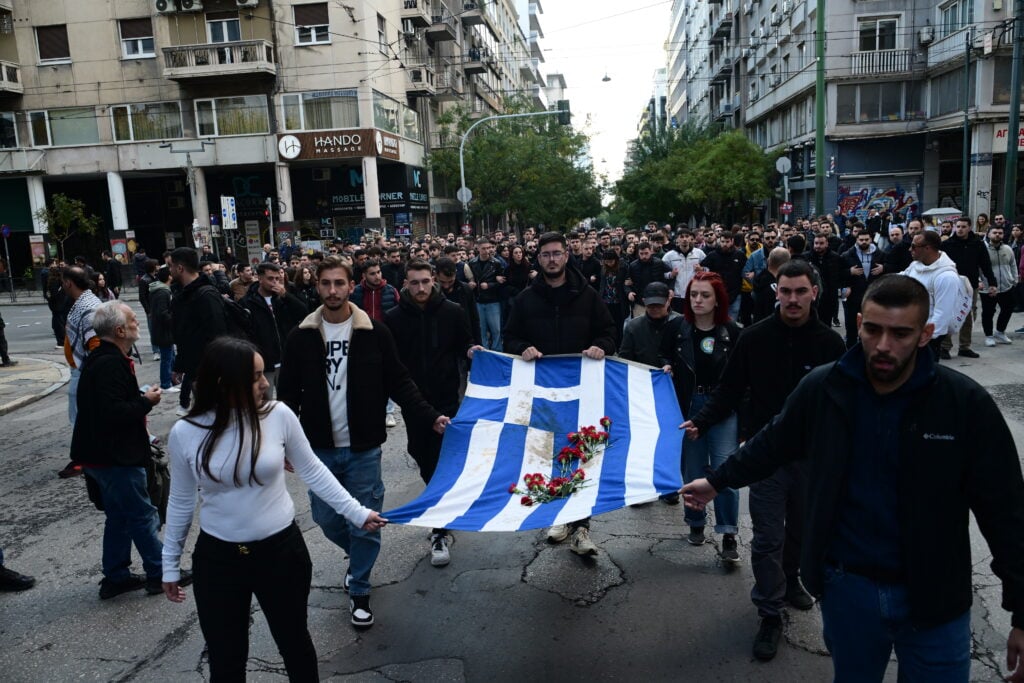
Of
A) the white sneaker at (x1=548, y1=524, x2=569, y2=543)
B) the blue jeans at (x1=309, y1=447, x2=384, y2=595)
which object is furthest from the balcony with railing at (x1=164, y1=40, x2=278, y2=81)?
the blue jeans at (x1=309, y1=447, x2=384, y2=595)

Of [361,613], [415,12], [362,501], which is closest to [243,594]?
[361,613]

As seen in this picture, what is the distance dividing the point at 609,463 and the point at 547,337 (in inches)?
55.4

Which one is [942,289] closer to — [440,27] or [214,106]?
[214,106]

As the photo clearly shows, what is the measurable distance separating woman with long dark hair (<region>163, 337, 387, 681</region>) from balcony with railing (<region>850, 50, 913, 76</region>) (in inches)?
1552

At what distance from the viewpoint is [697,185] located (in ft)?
132

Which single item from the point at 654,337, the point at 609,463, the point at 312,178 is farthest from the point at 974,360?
the point at 312,178

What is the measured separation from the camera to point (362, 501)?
193 inches

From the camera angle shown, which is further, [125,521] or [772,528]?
[125,521]

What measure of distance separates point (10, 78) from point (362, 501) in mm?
39363

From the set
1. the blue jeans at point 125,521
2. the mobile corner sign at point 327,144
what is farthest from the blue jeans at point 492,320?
the mobile corner sign at point 327,144

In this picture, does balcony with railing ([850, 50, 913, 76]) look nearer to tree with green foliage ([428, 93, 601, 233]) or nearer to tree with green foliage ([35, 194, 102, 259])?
tree with green foliage ([428, 93, 601, 233])

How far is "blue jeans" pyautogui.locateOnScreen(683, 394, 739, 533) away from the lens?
5277 millimetres

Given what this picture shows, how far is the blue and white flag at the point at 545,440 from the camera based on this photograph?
14.4ft

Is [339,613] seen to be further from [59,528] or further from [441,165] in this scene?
[441,165]
